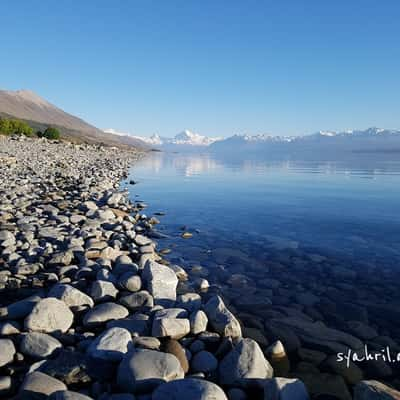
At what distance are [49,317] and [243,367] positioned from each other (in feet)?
8.62

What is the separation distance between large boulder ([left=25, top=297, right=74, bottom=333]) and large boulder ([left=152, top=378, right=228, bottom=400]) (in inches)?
78.0

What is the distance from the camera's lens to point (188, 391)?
320 centimetres

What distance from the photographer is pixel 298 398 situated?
3.52 m

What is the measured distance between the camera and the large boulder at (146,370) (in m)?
3.52

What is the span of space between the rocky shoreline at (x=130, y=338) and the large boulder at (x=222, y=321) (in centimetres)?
2

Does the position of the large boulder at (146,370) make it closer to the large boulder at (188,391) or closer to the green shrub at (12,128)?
the large boulder at (188,391)

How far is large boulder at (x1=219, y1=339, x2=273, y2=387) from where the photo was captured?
385cm

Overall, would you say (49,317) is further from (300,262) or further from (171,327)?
(300,262)

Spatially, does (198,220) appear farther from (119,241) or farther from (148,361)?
(148,361)

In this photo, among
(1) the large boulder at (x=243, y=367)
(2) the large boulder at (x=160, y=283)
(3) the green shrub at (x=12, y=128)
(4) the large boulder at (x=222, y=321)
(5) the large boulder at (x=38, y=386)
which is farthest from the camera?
(3) the green shrub at (x=12, y=128)

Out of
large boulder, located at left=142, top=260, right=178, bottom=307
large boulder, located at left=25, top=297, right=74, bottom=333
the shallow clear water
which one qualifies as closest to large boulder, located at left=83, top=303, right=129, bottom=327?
large boulder, located at left=25, top=297, right=74, bottom=333

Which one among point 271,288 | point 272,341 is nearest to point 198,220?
point 271,288

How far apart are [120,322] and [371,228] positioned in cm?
1130

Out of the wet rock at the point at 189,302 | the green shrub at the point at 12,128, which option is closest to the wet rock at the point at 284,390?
the wet rock at the point at 189,302
